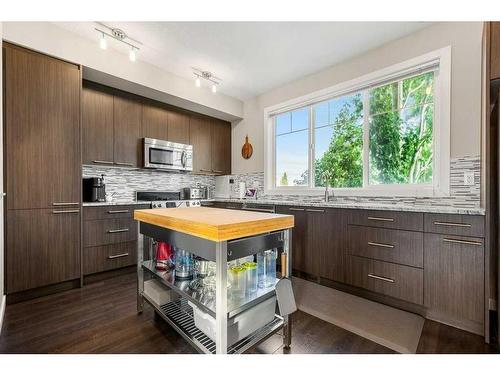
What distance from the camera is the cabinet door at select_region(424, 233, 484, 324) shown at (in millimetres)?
1583

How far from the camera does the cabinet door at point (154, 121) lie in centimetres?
325

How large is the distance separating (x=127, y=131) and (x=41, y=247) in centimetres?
159

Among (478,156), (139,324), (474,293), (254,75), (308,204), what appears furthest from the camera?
(254,75)

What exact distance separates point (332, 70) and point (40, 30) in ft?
9.93

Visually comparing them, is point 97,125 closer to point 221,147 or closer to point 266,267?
point 221,147

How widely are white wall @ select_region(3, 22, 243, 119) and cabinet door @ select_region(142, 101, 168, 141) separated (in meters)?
0.39

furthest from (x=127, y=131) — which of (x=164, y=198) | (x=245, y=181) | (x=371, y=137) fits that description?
(x=371, y=137)

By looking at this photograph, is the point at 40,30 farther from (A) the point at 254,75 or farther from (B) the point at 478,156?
(B) the point at 478,156

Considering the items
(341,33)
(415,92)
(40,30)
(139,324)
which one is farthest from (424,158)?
(40,30)

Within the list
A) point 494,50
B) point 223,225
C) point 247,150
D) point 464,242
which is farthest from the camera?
point 247,150

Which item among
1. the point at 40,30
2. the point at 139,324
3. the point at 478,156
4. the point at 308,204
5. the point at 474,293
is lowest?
the point at 139,324

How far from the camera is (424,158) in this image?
7.71 ft

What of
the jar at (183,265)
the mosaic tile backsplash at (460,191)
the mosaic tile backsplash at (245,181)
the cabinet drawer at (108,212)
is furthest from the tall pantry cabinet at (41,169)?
the mosaic tile backsplash at (460,191)

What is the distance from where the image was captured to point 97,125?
2818 millimetres
